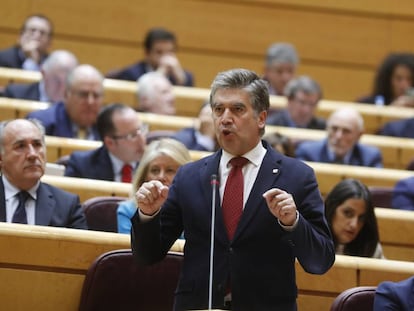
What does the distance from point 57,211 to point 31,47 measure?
224cm

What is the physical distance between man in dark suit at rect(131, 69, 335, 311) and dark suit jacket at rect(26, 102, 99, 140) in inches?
72.1

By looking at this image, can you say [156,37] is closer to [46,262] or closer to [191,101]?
[191,101]

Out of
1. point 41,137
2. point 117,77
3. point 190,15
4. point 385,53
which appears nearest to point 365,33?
point 385,53

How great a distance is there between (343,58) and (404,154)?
1620 millimetres

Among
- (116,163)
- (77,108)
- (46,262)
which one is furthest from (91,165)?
(46,262)

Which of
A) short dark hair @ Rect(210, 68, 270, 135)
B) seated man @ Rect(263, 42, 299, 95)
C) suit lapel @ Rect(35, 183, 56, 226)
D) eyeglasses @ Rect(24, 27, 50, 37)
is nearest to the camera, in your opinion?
short dark hair @ Rect(210, 68, 270, 135)

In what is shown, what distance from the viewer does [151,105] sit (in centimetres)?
432

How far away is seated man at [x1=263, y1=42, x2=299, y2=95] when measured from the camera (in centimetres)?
492

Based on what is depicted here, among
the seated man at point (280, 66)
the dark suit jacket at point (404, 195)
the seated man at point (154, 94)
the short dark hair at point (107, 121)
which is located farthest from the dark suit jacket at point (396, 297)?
the seated man at point (280, 66)

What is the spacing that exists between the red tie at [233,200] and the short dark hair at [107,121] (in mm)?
1494

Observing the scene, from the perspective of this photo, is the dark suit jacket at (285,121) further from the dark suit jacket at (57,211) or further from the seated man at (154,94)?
the dark suit jacket at (57,211)

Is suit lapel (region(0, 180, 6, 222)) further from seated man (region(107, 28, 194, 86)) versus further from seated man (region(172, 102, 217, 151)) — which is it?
seated man (region(107, 28, 194, 86))

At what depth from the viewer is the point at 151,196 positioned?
201 centimetres

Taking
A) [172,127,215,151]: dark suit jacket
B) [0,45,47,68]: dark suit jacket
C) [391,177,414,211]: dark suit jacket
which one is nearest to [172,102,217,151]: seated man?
[172,127,215,151]: dark suit jacket
